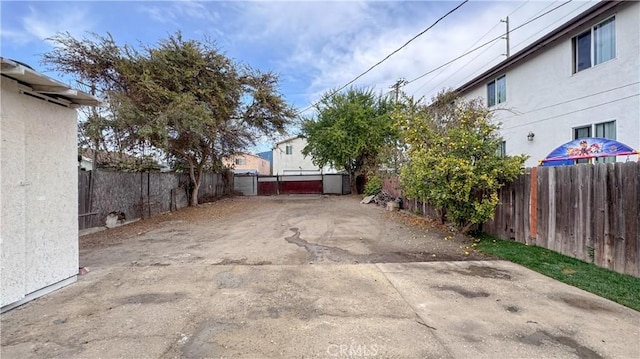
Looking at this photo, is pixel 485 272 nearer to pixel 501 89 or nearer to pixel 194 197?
pixel 501 89

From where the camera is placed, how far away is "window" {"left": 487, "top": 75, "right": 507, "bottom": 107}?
13547mm

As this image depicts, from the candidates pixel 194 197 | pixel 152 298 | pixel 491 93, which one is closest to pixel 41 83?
pixel 152 298

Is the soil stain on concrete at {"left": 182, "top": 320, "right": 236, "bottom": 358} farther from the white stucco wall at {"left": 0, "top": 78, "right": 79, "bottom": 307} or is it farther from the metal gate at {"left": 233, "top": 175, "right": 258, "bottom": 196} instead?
the metal gate at {"left": 233, "top": 175, "right": 258, "bottom": 196}

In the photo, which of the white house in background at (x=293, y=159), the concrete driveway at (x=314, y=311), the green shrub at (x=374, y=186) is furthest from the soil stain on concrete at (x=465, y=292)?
the white house in background at (x=293, y=159)

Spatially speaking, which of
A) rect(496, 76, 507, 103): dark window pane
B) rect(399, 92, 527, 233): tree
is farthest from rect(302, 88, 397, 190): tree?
rect(399, 92, 527, 233): tree

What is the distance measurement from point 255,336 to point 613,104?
37.0ft

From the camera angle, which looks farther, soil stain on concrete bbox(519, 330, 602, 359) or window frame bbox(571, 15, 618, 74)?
window frame bbox(571, 15, 618, 74)

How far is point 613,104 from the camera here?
29.1 feet

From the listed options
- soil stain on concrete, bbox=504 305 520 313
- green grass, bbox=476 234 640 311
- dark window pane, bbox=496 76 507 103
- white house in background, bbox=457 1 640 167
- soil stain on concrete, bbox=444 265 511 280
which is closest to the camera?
soil stain on concrete, bbox=504 305 520 313

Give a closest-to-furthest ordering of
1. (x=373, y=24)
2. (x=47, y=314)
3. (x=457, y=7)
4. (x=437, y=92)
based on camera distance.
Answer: (x=47, y=314)
(x=457, y=7)
(x=373, y=24)
(x=437, y=92)

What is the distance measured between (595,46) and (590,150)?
3970 millimetres

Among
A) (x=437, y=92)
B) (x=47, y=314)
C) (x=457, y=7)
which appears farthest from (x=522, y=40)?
(x=47, y=314)

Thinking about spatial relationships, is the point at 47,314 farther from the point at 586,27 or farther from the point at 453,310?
the point at 586,27

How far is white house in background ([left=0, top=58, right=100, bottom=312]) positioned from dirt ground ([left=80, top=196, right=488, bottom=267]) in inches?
56.8
